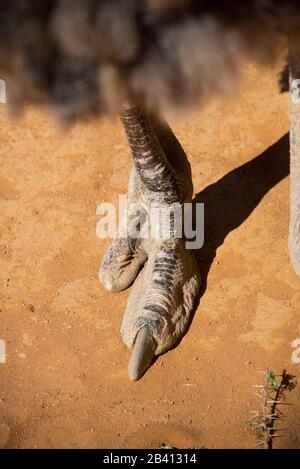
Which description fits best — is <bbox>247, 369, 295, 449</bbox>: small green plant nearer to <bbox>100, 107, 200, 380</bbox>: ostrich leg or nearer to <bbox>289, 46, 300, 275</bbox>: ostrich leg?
<bbox>100, 107, 200, 380</bbox>: ostrich leg

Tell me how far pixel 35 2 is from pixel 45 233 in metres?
2.63

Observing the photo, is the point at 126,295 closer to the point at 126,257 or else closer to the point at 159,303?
the point at 126,257

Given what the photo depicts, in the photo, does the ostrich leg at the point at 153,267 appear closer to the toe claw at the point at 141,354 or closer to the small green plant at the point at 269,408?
the toe claw at the point at 141,354

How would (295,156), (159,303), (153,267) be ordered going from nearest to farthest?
(295,156)
(159,303)
(153,267)

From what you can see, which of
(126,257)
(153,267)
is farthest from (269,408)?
(126,257)

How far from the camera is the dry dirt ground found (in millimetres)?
2914

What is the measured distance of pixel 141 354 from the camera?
3.01 meters

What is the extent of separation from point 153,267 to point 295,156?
2.97ft

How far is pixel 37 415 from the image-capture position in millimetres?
2957

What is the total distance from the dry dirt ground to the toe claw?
0.26 ft

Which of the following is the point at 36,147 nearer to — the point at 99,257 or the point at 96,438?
the point at 99,257

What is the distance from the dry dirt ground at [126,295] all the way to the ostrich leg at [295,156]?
0.51ft

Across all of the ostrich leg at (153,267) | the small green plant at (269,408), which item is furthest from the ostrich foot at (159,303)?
the small green plant at (269,408)

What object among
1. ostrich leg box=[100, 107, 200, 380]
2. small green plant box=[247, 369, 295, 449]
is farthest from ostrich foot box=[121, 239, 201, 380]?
small green plant box=[247, 369, 295, 449]
